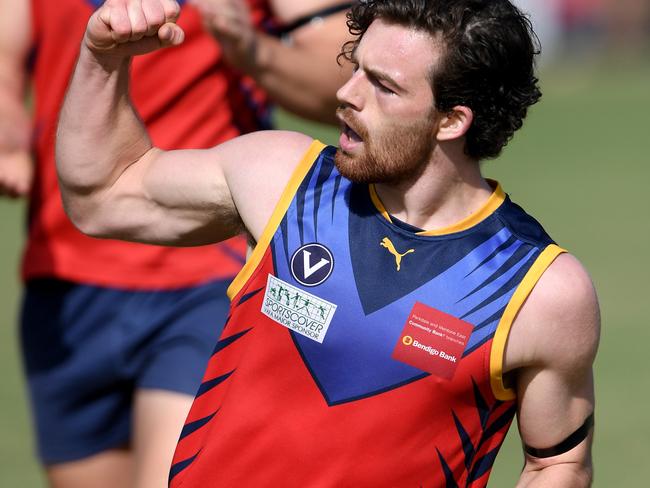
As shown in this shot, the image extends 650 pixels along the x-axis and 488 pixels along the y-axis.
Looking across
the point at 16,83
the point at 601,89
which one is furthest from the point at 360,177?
the point at 601,89

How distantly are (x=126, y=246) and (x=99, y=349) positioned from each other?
0.37m

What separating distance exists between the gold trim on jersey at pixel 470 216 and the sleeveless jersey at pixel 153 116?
4.30 feet

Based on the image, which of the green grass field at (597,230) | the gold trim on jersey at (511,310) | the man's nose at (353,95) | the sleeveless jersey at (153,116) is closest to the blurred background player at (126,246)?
the sleeveless jersey at (153,116)

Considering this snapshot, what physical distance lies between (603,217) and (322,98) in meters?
9.52

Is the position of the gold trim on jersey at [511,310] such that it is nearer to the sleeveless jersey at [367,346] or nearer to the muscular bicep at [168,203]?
the sleeveless jersey at [367,346]

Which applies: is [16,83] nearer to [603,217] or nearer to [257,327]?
[257,327]

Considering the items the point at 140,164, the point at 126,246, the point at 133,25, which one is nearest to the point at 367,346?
the point at 140,164

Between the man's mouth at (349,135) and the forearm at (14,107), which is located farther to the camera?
the forearm at (14,107)

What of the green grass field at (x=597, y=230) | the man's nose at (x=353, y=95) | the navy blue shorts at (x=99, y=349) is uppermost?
the man's nose at (x=353, y=95)

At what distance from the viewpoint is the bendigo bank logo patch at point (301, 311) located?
10.6 feet

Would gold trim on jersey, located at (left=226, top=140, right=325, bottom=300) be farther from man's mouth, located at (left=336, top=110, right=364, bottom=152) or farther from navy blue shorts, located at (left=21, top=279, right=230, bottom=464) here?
navy blue shorts, located at (left=21, top=279, right=230, bottom=464)

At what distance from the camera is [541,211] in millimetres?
13625

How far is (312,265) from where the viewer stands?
10.7ft

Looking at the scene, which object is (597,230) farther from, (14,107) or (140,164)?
(140,164)
